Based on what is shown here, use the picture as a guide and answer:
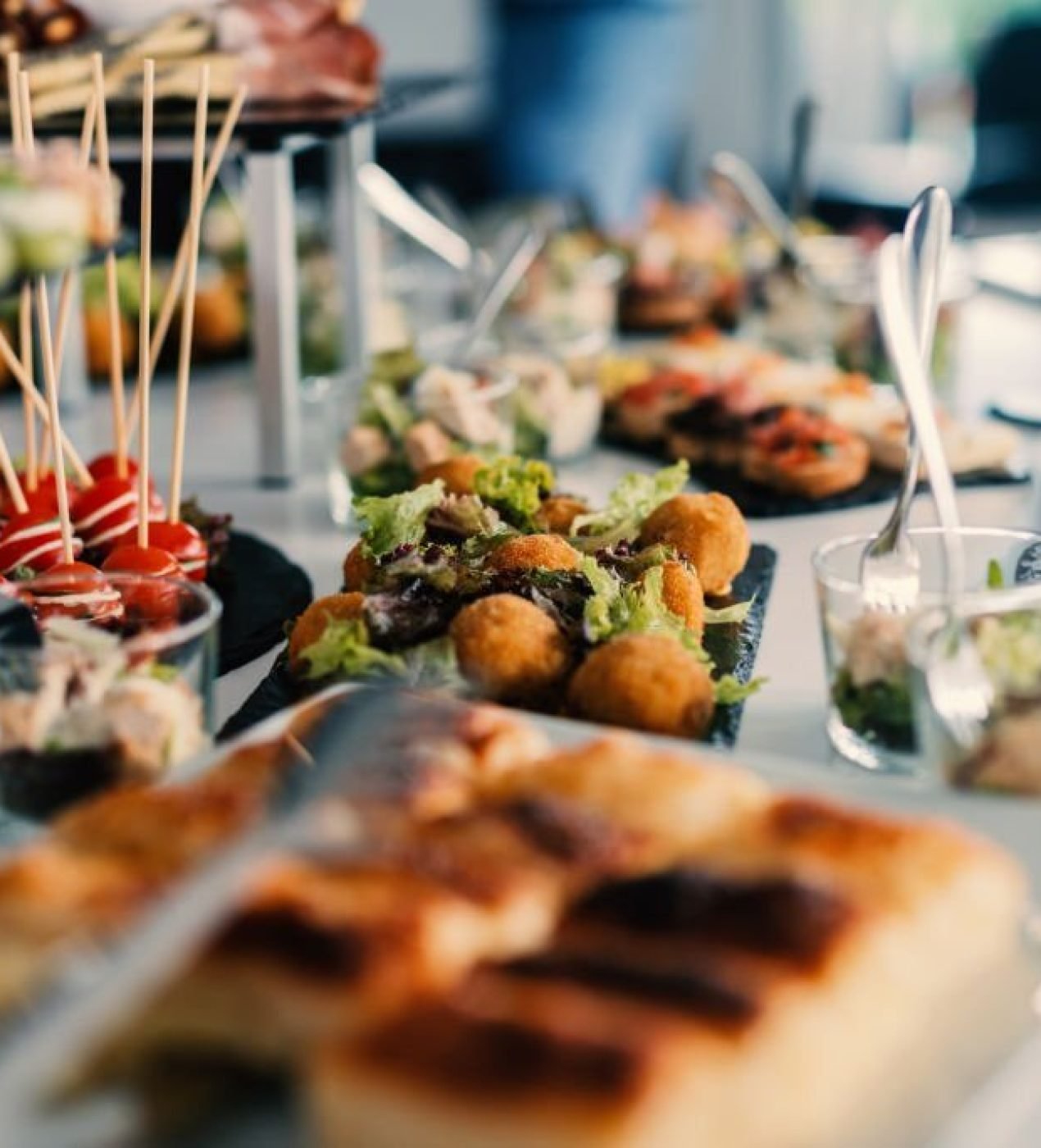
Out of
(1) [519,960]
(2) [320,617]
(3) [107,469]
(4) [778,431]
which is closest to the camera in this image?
(1) [519,960]

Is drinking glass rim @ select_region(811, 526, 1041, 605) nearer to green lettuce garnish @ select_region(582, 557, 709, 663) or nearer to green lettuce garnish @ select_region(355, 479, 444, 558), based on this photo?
green lettuce garnish @ select_region(582, 557, 709, 663)

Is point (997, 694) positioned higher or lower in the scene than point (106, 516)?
higher

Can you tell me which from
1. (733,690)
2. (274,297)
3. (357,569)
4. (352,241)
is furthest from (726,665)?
(352,241)

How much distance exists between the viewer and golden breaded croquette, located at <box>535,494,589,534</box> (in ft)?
6.64

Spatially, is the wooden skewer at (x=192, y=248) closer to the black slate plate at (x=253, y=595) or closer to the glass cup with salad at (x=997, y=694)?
the black slate plate at (x=253, y=595)

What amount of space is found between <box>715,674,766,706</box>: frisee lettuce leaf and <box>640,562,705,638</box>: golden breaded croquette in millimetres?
139

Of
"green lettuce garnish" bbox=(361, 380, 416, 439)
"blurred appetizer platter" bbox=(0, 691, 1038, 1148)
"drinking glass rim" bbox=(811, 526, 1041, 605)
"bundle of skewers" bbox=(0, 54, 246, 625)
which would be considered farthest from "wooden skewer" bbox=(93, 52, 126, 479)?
"blurred appetizer platter" bbox=(0, 691, 1038, 1148)

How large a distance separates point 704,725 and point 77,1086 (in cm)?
73

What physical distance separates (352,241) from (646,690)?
1616mm

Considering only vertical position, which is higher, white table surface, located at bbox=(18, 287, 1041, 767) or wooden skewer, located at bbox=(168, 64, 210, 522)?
wooden skewer, located at bbox=(168, 64, 210, 522)

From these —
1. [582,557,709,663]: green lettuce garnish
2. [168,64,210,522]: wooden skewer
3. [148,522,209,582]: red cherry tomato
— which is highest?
[168,64,210,522]: wooden skewer

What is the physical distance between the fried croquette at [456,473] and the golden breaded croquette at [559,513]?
0.36 feet

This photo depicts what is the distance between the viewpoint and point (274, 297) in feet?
8.13

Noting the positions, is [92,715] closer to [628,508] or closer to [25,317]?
[25,317]
